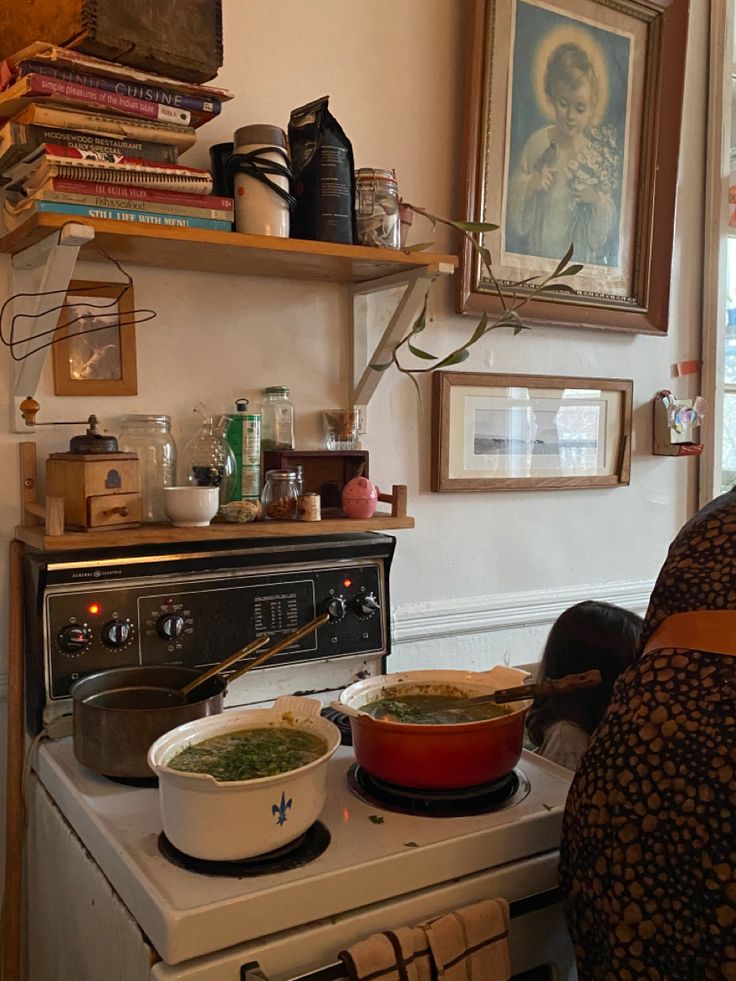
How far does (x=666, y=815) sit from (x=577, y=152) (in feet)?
4.93

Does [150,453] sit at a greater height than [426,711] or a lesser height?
greater

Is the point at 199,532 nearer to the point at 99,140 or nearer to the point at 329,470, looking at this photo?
the point at 329,470

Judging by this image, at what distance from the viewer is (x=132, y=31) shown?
1.18m

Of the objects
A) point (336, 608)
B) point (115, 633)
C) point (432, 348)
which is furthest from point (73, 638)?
point (432, 348)

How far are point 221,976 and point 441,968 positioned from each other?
233mm

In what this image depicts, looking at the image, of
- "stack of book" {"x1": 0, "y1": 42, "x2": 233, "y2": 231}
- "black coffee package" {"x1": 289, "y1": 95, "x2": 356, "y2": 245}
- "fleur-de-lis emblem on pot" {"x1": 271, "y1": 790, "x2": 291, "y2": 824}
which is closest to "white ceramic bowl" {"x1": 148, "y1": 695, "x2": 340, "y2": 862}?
"fleur-de-lis emblem on pot" {"x1": 271, "y1": 790, "x2": 291, "y2": 824}

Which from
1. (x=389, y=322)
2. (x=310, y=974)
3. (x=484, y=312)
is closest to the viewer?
(x=310, y=974)

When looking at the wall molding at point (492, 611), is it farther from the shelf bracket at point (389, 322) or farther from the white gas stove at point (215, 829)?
the shelf bracket at point (389, 322)

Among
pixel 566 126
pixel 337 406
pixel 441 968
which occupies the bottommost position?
pixel 441 968

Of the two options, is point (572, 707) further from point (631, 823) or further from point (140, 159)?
point (140, 159)

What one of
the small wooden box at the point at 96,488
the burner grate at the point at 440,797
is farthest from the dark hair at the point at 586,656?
the small wooden box at the point at 96,488

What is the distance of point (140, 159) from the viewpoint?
1.22 m

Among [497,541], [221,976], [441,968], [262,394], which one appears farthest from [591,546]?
[221,976]

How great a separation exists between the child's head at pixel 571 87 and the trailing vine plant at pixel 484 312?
31cm
